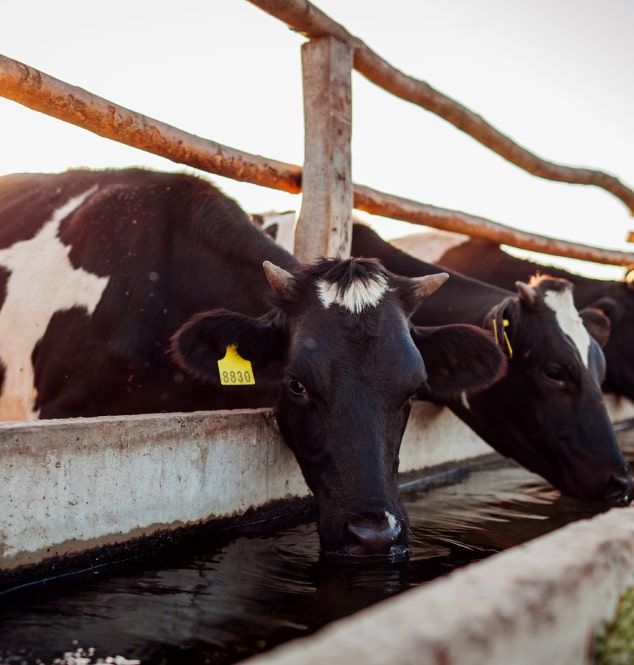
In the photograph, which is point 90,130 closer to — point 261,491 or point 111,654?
point 261,491

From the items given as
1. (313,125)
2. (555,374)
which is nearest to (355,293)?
(555,374)

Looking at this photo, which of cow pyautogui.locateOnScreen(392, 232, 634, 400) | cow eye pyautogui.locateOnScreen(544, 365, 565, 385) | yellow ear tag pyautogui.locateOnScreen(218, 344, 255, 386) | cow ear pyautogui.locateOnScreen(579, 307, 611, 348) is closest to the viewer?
yellow ear tag pyautogui.locateOnScreen(218, 344, 255, 386)

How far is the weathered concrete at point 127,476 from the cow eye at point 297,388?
281mm

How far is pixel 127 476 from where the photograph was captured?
9.43 feet

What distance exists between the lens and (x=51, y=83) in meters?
3.70

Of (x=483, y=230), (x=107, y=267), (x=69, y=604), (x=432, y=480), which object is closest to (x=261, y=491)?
(x=69, y=604)

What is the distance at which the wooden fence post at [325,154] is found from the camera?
4741 millimetres

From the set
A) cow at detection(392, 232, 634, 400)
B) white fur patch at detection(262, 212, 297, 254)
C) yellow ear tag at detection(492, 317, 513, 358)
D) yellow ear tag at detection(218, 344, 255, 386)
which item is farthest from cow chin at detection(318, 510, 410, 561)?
cow at detection(392, 232, 634, 400)

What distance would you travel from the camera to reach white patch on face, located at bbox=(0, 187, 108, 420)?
416cm

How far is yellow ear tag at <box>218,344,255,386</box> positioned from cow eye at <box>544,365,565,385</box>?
172 cm

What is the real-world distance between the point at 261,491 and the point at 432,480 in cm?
178

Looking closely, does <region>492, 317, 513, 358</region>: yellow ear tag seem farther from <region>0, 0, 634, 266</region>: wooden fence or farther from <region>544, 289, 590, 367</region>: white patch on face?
<region>0, 0, 634, 266</region>: wooden fence

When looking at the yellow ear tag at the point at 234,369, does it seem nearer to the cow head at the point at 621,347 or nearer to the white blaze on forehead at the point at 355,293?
the white blaze on forehead at the point at 355,293

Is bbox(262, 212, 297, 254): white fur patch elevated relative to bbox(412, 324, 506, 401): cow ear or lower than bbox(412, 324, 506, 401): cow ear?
elevated
